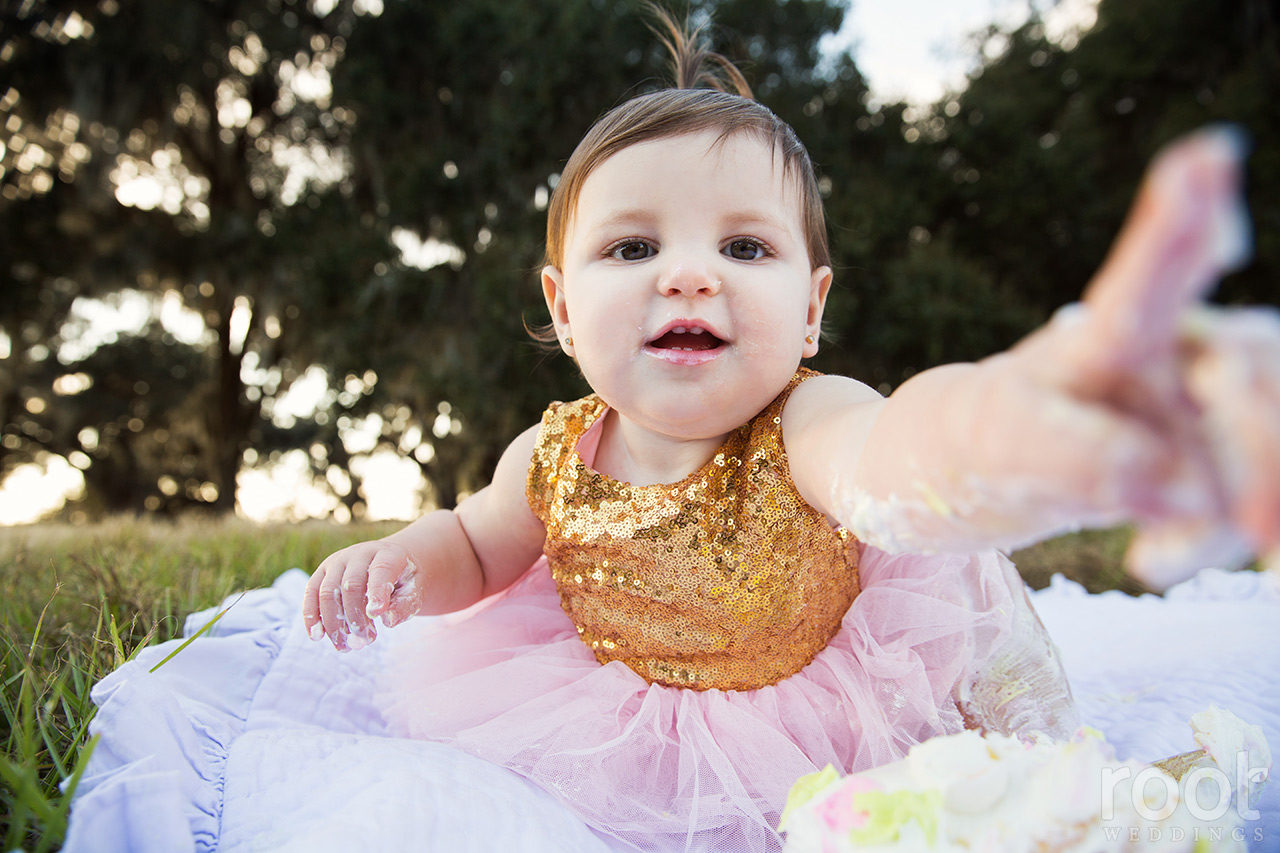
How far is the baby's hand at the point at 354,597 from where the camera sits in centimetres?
125

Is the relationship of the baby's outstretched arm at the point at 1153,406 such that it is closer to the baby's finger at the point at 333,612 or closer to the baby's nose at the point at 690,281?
the baby's nose at the point at 690,281

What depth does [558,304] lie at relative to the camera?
1521 millimetres

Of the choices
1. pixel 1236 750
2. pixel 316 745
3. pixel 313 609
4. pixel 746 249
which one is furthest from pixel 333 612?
pixel 1236 750

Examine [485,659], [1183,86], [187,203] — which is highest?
[1183,86]

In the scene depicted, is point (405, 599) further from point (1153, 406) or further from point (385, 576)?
point (1153, 406)

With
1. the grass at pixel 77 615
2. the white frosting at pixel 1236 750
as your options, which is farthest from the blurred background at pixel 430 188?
the white frosting at pixel 1236 750

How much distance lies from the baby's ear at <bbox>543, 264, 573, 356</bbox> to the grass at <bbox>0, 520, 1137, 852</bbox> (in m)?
0.85

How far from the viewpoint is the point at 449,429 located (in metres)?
8.34

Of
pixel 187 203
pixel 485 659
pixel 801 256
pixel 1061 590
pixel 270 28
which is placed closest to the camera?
pixel 801 256

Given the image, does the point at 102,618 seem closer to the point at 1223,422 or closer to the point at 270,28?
the point at 1223,422

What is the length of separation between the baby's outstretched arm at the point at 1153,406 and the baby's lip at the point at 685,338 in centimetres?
54

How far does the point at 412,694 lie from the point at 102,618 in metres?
0.57

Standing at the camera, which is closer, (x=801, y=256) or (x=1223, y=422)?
(x=1223, y=422)

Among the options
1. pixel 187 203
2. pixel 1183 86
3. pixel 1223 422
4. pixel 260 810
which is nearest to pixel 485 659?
pixel 260 810
